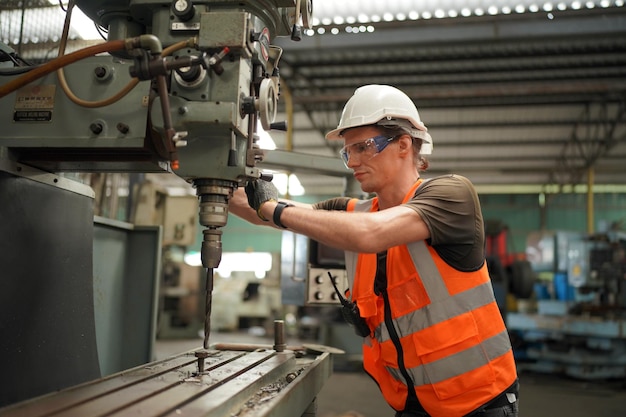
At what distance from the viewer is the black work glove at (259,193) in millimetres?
1211

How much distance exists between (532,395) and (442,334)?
3694 mm

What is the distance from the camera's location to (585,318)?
16.3 feet

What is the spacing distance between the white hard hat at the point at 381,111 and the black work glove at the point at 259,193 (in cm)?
27

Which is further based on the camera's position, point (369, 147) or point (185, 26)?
point (369, 147)

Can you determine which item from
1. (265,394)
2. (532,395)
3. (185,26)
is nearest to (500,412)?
(265,394)

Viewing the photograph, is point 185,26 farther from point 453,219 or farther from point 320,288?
point 320,288

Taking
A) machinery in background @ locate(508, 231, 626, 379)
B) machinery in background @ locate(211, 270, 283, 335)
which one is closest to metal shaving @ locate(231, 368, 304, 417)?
machinery in background @ locate(508, 231, 626, 379)

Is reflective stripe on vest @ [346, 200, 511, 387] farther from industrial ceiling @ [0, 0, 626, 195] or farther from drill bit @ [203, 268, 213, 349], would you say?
industrial ceiling @ [0, 0, 626, 195]

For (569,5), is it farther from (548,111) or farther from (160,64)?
(548,111)

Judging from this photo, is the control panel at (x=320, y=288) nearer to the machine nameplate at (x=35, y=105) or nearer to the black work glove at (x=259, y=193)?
the black work glove at (x=259, y=193)

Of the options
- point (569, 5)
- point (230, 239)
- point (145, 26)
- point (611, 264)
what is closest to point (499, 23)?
point (569, 5)

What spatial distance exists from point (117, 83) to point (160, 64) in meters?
0.18

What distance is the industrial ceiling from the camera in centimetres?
374

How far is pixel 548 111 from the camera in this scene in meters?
6.83
